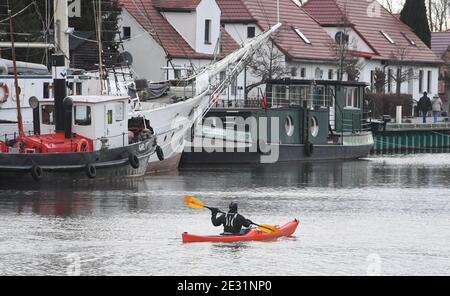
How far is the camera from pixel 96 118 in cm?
4556

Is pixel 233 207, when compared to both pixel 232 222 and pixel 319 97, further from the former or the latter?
pixel 319 97

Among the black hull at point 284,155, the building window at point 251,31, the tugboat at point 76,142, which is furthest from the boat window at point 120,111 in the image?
the building window at point 251,31

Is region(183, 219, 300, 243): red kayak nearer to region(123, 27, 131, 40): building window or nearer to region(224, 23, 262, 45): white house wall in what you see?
region(123, 27, 131, 40): building window

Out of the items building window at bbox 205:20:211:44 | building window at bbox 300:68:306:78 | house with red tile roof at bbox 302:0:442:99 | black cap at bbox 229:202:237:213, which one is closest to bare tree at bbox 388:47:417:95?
house with red tile roof at bbox 302:0:442:99

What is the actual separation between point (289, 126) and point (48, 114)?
16451 millimetres

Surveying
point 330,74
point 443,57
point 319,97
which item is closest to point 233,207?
point 319,97

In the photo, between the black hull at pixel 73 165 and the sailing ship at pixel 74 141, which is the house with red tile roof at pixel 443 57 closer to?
the sailing ship at pixel 74 141

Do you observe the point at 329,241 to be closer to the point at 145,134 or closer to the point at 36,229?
the point at 36,229

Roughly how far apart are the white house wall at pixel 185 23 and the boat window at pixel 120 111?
1102 inches

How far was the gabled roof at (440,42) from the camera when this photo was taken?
362 ft

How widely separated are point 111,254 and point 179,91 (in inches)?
991

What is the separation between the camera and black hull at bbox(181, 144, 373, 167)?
5694 centimetres

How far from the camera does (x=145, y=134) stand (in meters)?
48.6
